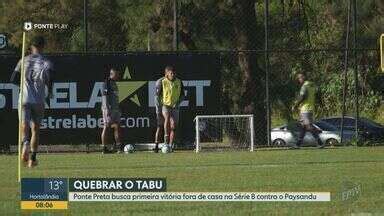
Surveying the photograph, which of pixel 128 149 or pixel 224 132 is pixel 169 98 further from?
pixel 224 132

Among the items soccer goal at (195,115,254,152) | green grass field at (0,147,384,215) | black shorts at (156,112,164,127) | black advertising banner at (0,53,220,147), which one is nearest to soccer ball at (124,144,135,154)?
black shorts at (156,112,164,127)

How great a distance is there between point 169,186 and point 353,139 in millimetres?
14352

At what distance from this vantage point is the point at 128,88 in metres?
23.0

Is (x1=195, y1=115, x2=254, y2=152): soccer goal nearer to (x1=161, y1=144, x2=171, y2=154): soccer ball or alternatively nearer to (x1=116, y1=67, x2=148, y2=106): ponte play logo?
(x1=161, y1=144, x2=171, y2=154): soccer ball

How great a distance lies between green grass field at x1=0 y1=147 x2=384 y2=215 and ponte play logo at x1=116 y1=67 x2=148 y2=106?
15.8ft

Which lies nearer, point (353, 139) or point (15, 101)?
point (15, 101)

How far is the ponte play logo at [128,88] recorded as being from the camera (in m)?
23.0

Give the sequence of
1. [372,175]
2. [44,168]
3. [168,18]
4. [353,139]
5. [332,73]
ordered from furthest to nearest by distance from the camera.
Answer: [332,73]
[168,18]
[353,139]
[44,168]
[372,175]

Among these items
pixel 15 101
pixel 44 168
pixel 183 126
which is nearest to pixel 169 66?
pixel 183 126

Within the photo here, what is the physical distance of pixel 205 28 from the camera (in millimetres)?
30359

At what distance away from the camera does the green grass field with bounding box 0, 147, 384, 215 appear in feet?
31.6

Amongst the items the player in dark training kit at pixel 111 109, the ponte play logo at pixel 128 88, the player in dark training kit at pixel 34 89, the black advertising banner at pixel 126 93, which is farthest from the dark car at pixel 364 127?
the player in dark training kit at pixel 34 89

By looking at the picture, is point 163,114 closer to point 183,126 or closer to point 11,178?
point 183,126

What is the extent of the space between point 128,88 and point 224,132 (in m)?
2.53
